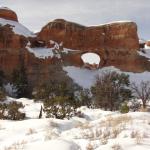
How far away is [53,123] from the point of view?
42.4 ft

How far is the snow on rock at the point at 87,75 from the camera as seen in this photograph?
59.8 metres

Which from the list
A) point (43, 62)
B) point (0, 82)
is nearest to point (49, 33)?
point (43, 62)

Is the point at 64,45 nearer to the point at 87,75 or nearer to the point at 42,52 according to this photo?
the point at 42,52

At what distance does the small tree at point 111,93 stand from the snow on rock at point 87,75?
15205 mm

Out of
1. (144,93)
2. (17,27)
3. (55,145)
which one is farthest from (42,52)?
(55,145)

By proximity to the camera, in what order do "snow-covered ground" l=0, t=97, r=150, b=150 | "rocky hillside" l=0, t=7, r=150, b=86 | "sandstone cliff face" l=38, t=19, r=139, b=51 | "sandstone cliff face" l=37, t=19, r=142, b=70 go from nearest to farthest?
"snow-covered ground" l=0, t=97, r=150, b=150 < "rocky hillside" l=0, t=7, r=150, b=86 < "sandstone cliff face" l=37, t=19, r=142, b=70 < "sandstone cliff face" l=38, t=19, r=139, b=51

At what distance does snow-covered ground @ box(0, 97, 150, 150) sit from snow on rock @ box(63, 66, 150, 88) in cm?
4556

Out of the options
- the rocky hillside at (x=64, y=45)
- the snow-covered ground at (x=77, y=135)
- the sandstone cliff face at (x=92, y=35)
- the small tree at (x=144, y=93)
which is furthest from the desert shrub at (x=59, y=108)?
the sandstone cliff face at (x=92, y=35)

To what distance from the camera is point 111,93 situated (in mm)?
40031

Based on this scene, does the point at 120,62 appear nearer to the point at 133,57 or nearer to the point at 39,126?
the point at 133,57

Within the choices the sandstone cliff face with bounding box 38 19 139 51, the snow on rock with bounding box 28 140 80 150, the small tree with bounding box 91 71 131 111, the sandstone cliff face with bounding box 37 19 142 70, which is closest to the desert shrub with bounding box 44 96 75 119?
the snow on rock with bounding box 28 140 80 150

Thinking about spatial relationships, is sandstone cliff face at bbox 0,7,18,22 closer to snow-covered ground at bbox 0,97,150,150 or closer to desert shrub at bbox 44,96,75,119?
desert shrub at bbox 44,96,75,119

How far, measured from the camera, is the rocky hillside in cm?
5981

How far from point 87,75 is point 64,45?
20.5 feet
